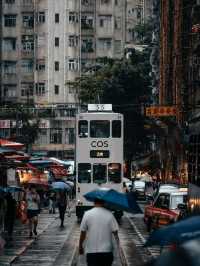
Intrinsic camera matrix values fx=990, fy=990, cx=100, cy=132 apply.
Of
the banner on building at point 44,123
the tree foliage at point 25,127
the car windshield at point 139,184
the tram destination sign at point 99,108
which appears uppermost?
the tram destination sign at point 99,108

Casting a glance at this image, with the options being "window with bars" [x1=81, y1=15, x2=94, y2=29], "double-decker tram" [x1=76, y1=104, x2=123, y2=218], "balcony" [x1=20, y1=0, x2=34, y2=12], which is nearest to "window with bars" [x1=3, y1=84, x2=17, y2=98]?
"balcony" [x1=20, y1=0, x2=34, y2=12]

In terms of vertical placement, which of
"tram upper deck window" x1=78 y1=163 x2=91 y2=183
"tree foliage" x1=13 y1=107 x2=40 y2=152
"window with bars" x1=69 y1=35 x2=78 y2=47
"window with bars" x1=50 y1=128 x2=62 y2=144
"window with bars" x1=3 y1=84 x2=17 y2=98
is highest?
"window with bars" x1=69 y1=35 x2=78 y2=47

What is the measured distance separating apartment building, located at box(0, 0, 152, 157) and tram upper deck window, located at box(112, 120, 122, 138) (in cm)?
6939

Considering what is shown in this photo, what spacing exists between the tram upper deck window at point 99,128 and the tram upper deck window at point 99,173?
1.40 meters

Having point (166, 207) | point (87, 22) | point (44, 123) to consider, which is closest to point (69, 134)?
point (44, 123)

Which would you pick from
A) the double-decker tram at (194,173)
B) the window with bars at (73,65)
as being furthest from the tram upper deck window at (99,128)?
the window with bars at (73,65)

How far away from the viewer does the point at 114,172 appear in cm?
4378

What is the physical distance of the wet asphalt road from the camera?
23.5 meters

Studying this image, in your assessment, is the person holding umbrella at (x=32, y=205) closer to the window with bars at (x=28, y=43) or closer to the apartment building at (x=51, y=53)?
the apartment building at (x=51, y=53)

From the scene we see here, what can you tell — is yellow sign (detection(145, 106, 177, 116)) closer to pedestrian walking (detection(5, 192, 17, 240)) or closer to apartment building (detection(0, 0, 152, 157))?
pedestrian walking (detection(5, 192, 17, 240))

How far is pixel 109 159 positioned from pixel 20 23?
7422 centimetres

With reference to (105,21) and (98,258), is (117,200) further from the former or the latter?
(105,21)

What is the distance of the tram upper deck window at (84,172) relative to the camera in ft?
143

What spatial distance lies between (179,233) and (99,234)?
5642 millimetres
